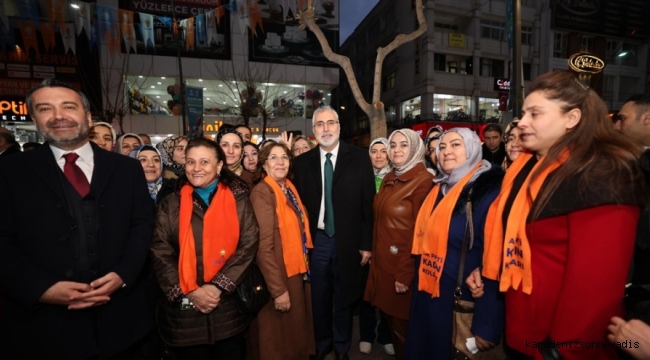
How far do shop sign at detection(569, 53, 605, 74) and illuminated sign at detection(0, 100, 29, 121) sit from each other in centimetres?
2642

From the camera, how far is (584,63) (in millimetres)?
10227

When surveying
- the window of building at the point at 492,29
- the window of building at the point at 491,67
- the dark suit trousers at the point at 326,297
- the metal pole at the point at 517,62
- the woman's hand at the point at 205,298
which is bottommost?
the dark suit trousers at the point at 326,297

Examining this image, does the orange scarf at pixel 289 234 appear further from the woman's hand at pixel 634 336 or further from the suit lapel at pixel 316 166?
the woman's hand at pixel 634 336

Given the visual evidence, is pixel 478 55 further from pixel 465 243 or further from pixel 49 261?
pixel 49 261

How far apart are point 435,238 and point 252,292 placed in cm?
159

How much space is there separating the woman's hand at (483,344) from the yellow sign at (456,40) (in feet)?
96.2

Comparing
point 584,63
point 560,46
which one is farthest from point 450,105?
point 584,63

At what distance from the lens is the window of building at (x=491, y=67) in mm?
27703

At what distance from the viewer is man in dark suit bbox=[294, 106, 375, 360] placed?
3375mm

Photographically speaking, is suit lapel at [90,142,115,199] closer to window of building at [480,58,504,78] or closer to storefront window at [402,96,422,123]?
storefront window at [402,96,422,123]

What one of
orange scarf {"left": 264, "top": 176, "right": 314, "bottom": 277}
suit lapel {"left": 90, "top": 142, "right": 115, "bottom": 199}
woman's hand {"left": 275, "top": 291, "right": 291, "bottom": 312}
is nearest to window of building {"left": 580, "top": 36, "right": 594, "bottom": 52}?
orange scarf {"left": 264, "top": 176, "right": 314, "bottom": 277}

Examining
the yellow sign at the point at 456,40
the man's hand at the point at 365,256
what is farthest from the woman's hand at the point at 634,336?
the yellow sign at the point at 456,40

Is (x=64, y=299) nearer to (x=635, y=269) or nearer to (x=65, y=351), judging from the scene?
(x=65, y=351)

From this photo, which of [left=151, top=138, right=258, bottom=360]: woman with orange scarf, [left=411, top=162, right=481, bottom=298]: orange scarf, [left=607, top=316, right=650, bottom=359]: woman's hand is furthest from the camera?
[left=151, top=138, right=258, bottom=360]: woman with orange scarf
